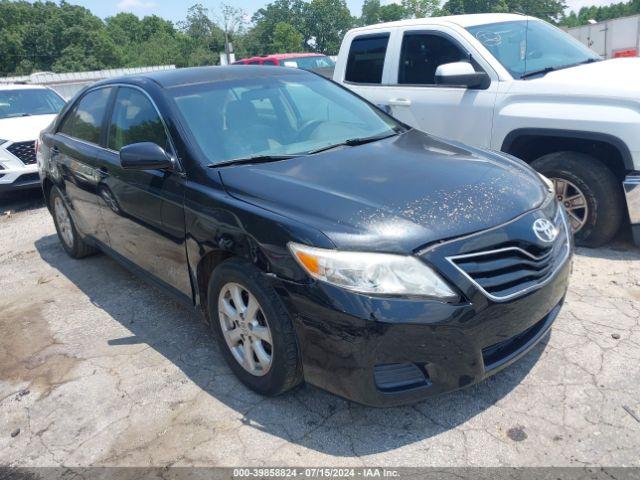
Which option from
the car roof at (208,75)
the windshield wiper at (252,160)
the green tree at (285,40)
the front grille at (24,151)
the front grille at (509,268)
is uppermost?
the green tree at (285,40)

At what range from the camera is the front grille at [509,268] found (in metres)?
2.30

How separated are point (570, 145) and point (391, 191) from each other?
2535mm

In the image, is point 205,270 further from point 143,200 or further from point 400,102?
point 400,102

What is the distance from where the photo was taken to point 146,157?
9.96ft

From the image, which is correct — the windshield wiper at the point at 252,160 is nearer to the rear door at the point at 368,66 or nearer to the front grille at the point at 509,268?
the front grille at the point at 509,268

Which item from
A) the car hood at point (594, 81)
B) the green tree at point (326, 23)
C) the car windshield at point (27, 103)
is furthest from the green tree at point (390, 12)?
the car hood at point (594, 81)

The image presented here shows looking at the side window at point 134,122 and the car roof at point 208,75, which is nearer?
the side window at point 134,122

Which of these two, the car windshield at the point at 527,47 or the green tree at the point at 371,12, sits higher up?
the green tree at the point at 371,12

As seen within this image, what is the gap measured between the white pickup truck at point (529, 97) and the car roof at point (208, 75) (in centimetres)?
147

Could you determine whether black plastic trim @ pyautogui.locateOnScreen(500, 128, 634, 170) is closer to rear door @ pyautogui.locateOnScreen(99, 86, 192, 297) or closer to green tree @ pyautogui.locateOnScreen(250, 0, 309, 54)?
rear door @ pyautogui.locateOnScreen(99, 86, 192, 297)

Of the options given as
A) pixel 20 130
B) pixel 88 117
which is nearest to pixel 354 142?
pixel 88 117

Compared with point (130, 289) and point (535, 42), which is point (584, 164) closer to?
point (535, 42)

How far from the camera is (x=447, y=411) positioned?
8.69 feet

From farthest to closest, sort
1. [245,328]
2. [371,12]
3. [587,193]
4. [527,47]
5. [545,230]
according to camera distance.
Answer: [371,12] → [527,47] → [587,193] → [245,328] → [545,230]
